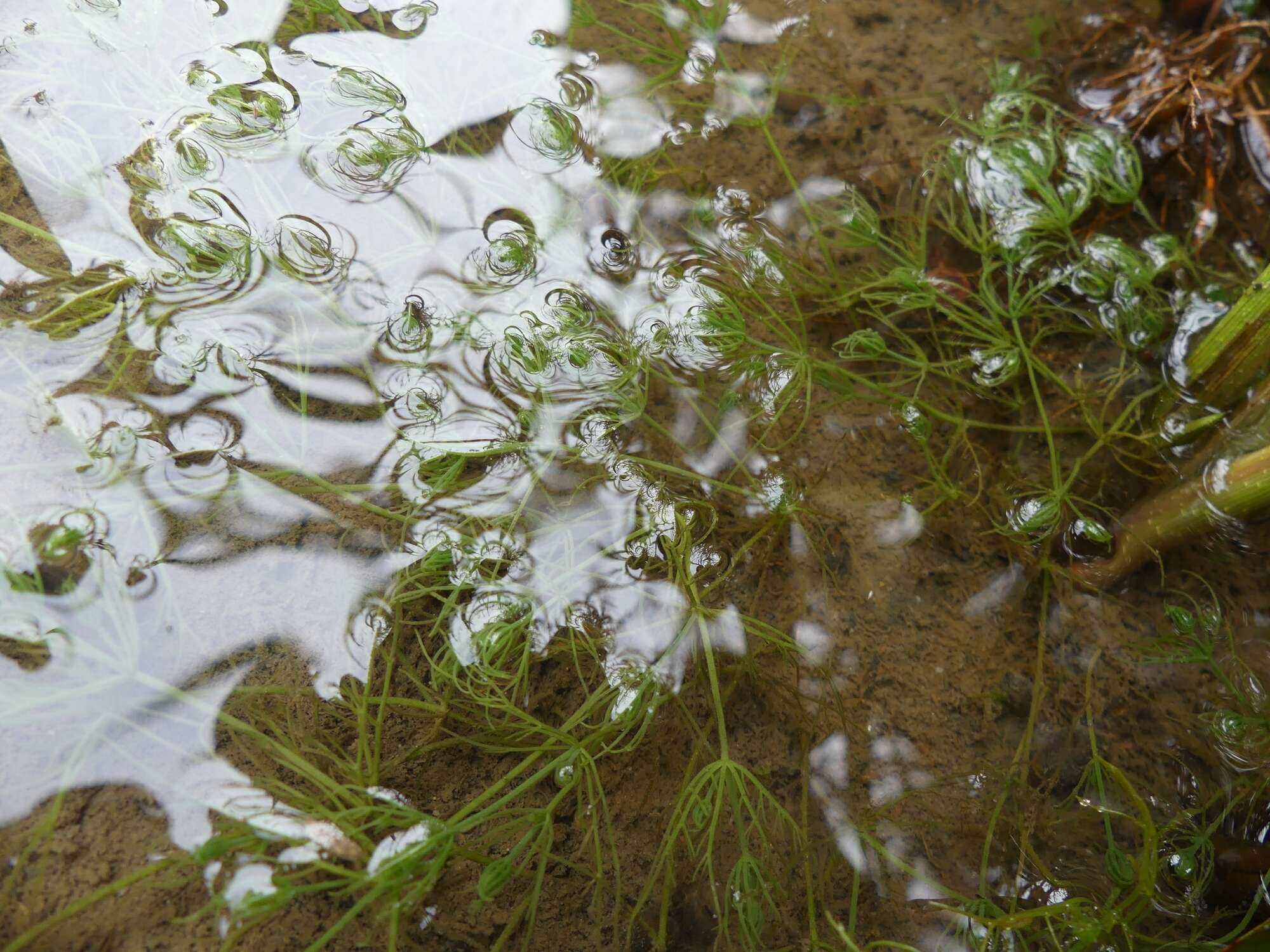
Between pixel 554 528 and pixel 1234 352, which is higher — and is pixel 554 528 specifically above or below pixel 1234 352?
below

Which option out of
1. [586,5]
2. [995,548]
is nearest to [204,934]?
[995,548]

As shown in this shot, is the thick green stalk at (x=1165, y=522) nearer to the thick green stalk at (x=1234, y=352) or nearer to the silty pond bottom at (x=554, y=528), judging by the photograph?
the silty pond bottom at (x=554, y=528)

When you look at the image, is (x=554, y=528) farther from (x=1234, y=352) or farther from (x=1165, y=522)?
(x=1234, y=352)

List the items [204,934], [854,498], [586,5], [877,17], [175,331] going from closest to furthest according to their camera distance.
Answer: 1. [204,934]
2. [175,331]
3. [854,498]
4. [586,5]
5. [877,17]

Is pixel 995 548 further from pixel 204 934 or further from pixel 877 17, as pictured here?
pixel 204 934

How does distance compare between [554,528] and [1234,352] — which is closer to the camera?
[554,528]

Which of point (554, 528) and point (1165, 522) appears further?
point (1165, 522)

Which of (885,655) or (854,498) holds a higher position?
(854,498)

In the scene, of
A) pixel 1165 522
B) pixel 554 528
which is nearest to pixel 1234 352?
pixel 1165 522
